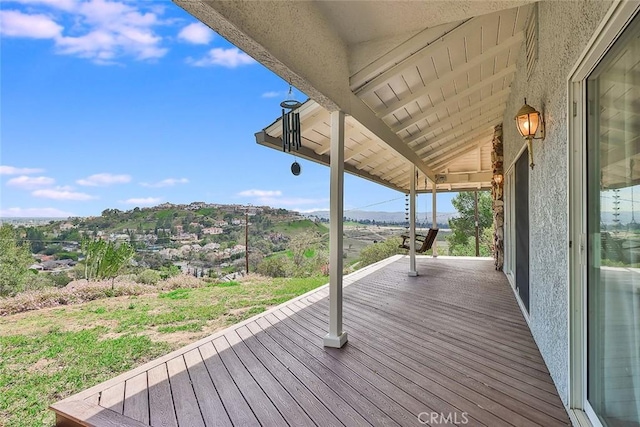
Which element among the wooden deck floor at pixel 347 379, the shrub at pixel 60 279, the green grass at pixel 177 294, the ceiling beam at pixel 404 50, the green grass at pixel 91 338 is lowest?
the green grass at pixel 177 294

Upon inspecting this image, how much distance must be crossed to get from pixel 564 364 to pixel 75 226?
5969 millimetres

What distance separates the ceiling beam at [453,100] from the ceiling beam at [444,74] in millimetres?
517

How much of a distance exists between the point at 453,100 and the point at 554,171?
8.78ft

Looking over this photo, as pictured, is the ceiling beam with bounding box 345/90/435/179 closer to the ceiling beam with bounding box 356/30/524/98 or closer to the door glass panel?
the ceiling beam with bounding box 356/30/524/98

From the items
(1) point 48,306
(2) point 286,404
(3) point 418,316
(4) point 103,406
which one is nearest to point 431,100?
(3) point 418,316

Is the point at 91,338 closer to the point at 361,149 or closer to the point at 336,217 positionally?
the point at 336,217

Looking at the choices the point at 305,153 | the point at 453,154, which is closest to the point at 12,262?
the point at 305,153

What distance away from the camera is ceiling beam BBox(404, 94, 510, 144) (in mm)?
5109

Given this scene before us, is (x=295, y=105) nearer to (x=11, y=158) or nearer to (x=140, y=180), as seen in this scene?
(x=11, y=158)

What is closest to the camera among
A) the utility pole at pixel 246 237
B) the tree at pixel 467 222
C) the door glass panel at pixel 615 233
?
the door glass panel at pixel 615 233

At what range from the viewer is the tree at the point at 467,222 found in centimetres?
1501

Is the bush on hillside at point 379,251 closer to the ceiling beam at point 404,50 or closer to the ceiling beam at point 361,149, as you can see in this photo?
the ceiling beam at point 361,149

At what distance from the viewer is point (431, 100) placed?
4.23 m

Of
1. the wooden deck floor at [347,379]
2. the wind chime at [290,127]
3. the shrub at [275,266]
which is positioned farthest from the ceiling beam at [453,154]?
the wind chime at [290,127]
